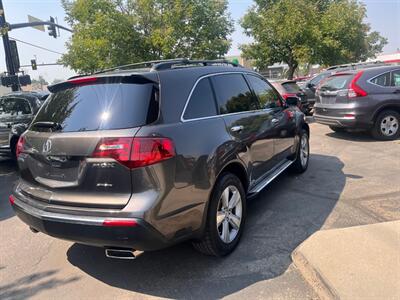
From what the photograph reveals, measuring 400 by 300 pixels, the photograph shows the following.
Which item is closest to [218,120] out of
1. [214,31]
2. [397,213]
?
[397,213]

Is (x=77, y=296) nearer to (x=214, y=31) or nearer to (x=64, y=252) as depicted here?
(x=64, y=252)

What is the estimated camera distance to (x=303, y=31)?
22.2m

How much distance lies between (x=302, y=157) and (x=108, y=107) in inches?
165

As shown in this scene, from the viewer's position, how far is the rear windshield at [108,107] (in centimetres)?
312

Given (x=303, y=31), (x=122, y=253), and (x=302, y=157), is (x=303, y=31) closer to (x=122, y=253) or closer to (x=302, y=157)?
(x=302, y=157)


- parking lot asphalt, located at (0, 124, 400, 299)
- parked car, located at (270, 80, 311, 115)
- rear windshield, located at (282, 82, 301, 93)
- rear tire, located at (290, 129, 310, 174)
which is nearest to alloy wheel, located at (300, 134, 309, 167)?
rear tire, located at (290, 129, 310, 174)

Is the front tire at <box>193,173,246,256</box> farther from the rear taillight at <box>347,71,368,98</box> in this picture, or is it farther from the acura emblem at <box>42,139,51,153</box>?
the rear taillight at <box>347,71,368,98</box>

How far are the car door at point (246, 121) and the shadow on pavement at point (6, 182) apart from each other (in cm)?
354

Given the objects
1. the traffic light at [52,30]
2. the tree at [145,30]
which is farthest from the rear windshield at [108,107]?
the traffic light at [52,30]

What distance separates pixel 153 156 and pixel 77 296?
4.63 ft

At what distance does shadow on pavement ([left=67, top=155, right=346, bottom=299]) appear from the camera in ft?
11.1

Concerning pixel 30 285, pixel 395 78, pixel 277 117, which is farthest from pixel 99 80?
pixel 395 78

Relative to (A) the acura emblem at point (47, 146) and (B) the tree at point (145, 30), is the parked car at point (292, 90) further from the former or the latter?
(A) the acura emblem at point (47, 146)

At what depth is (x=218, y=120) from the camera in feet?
12.6
